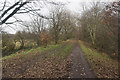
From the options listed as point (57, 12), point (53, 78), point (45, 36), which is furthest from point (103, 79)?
point (57, 12)

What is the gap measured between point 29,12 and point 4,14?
168 cm

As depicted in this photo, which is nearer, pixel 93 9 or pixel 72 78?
pixel 72 78

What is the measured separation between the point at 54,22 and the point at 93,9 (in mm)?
10501

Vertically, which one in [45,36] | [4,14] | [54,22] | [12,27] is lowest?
[45,36]

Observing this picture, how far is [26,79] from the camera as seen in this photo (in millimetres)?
3590

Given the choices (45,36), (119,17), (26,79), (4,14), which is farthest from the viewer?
(45,36)

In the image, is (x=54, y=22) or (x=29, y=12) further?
(x=54, y=22)

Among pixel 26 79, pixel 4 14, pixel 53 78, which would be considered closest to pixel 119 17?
pixel 53 78

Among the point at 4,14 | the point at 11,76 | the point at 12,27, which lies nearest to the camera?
the point at 11,76

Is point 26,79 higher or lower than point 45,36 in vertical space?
lower

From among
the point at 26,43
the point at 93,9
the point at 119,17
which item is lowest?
the point at 26,43

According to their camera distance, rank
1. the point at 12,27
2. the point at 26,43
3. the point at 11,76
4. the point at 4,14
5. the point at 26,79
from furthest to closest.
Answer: the point at 26,43 → the point at 12,27 → the point at 4,14 → the point at 11,76 → the point at 26,79

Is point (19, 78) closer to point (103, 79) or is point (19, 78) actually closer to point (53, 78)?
point (53, 78)

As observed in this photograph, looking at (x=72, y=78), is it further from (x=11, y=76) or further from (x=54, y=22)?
(x=54, y=22)
